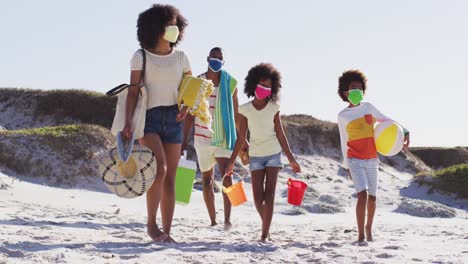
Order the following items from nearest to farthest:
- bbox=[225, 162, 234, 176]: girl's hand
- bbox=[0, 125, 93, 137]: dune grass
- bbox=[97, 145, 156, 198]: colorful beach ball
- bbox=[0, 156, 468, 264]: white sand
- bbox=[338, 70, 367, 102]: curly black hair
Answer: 1. bbox=[0, 156, 468, 264]: white sand
2. bbox=[97, 145, 156, 198]: colorful beach ball
3. bbox=[225, 162, 234, 176]: girl's hand
4. bbox=[338, 70, 367, 102]: curly black hair
5. bbox=[0, 125, 93, 137]: dune grass

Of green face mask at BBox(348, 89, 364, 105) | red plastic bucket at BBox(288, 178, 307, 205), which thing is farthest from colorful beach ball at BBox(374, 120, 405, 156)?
red plastic bucket at BBox(288, 178, 307, 205)

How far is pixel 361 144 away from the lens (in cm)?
588

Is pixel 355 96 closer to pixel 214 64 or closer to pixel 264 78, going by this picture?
pixel 264 78

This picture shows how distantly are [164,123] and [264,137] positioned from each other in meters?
1.16

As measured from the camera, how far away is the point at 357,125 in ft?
19.4

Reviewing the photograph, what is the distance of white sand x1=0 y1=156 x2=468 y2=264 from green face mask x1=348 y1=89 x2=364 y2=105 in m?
1.39

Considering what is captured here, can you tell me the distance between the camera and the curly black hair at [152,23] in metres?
4.94

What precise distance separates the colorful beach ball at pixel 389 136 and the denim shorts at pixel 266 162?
1055mm

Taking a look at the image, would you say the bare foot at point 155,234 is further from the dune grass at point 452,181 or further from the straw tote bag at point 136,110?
the dune grass at point 452,181

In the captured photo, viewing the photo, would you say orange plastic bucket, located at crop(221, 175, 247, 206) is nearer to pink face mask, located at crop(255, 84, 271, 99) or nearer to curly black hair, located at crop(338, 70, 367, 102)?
pink face mask, located at crop(255, 84, 271, 99)

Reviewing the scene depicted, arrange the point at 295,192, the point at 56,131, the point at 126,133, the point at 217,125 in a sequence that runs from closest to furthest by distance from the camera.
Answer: the point at 126,133 → the point at 295,192 → the point at 217,125 → the point at 56,131

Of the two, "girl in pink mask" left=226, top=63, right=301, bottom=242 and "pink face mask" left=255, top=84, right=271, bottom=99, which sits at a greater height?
"pink face mask" left=255, top=84, right=271, bottom=99

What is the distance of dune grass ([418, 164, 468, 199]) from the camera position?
13.9 m

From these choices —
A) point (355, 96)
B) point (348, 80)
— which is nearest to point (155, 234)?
point (355, 96)
